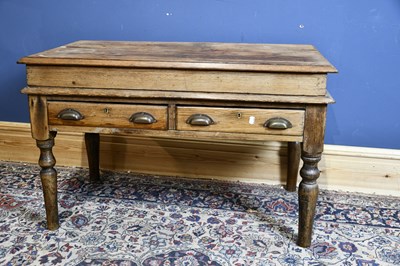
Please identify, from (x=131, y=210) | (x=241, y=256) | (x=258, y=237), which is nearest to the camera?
(x=241, y=256)

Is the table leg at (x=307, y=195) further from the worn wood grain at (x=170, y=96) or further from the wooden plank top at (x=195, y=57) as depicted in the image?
the wooden plank top at (x=195, y=57)

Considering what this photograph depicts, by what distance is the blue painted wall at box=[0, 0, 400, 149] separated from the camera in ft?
6.86

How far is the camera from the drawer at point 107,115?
1.70m

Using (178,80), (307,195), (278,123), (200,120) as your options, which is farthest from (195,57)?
(307,195)

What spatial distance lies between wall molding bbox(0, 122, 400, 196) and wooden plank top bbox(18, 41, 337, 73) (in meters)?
0.55

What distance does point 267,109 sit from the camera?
5.38ft

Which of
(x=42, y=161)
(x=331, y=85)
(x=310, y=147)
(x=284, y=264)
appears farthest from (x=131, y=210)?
Answer: (x=331, y=85)

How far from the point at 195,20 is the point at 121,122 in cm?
73

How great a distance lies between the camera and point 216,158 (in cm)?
235

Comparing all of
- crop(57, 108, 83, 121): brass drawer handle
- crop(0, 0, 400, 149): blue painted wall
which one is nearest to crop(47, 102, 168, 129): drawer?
crop(57, 108, 83, 121): brass drawer handle

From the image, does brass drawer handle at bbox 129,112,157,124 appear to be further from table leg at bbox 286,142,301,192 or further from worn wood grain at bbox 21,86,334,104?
table leg at bbox 286,142,301,192

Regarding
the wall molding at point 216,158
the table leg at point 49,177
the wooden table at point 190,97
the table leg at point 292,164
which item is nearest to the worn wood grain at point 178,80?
the wooden table at point 190,97

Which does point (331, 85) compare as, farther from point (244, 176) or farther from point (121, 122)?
point (121, 122)

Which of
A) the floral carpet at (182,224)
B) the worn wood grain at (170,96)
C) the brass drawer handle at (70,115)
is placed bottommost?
the floral carpet at (182,224)
